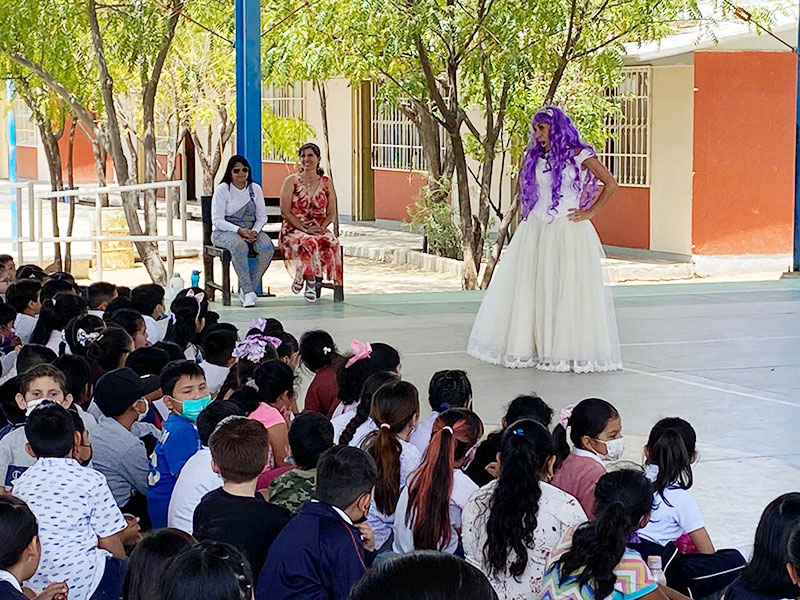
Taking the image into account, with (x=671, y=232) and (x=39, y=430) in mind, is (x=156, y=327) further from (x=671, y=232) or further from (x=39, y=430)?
(x=671, y=232)

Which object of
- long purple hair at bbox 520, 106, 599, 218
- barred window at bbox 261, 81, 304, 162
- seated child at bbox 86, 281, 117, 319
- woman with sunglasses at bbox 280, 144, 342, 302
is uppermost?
barred window at bbox 261, 81, 304, 162

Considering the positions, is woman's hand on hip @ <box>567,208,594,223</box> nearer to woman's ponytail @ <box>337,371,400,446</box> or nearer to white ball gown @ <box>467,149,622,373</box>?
white ball gown @ <box>467,149,622,373</box>

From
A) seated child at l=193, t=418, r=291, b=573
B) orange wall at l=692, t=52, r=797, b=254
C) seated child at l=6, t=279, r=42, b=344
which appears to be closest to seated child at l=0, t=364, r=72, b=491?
seated child at l=193, t=418, r=291, b=573

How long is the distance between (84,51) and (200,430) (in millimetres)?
12279

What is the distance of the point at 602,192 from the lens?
27.2ft

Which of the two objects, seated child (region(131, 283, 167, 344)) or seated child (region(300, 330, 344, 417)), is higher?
seated child (region(131, 283, 167, 344))

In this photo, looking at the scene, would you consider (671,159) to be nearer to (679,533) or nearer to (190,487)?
(679,533)

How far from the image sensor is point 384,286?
17672mm

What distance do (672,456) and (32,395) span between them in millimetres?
2346

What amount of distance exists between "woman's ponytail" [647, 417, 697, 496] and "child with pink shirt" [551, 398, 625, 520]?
A: 0.64 feet

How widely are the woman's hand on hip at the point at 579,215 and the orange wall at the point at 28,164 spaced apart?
31.3 m

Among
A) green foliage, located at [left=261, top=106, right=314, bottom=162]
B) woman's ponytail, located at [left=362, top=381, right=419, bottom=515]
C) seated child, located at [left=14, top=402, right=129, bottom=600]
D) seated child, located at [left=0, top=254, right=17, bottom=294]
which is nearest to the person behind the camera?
seated child, located at [left=14, top=402, right=129, bottom=600]

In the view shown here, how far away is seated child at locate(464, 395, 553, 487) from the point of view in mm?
4688

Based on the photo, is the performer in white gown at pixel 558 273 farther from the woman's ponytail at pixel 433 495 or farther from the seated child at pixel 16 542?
the seated child at pixel 16 542
